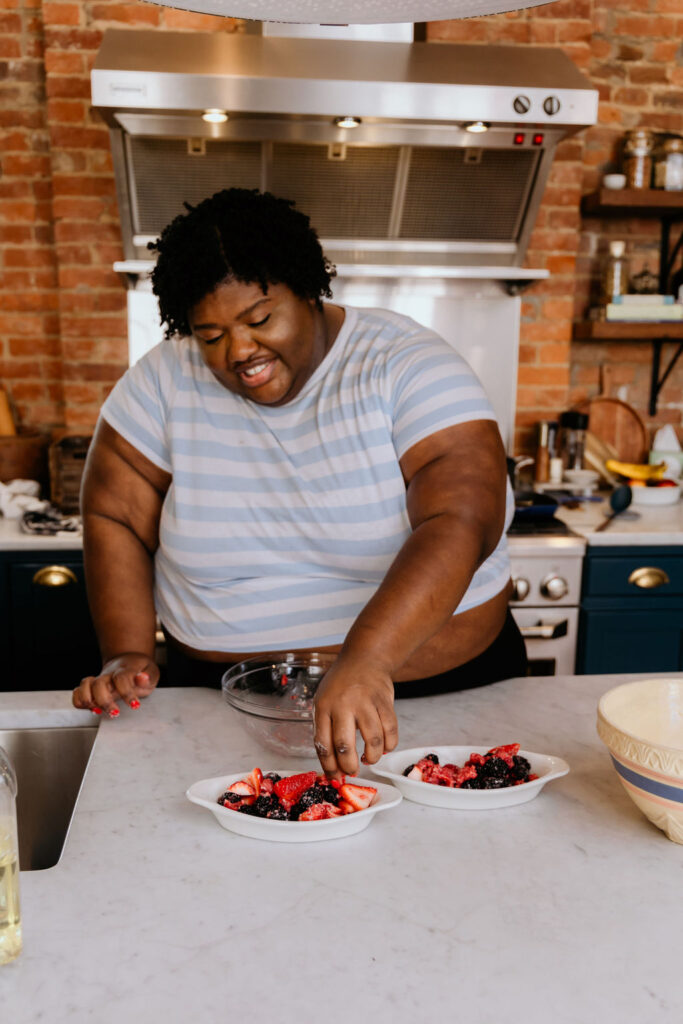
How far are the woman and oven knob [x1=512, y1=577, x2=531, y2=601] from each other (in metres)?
0.95

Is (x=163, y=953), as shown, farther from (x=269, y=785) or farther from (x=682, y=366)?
(x=682, y=366)

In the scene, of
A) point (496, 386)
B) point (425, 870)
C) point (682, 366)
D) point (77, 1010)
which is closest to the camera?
point (77, 1010)

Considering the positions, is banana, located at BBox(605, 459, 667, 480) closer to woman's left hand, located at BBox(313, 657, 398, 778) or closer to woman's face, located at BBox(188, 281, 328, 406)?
woman's face, located at BBox(188, 281, 328, 406)

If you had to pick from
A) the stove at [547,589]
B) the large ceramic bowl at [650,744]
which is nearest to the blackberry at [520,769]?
the large ceramic bowl at [650,744]

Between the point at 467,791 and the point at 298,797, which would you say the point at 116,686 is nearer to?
the point at 298,797

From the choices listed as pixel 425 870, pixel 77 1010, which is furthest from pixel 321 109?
pixel 77 1010

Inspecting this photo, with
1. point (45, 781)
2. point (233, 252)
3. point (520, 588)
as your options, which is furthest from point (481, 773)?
point (520, 588)

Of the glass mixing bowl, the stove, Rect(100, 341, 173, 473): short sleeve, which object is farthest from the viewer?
the stove

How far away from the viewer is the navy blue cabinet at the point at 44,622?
2.47 m

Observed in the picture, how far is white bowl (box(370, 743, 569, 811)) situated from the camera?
3.39 ft

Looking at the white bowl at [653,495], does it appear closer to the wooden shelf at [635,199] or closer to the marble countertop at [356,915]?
the wooden shelf at [635,199]

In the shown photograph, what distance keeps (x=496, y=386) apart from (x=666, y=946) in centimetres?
244

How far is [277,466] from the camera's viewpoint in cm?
146

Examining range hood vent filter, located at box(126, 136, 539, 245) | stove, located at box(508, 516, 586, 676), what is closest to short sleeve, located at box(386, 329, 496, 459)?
stove, located at box(508, 516, 586, 676)
